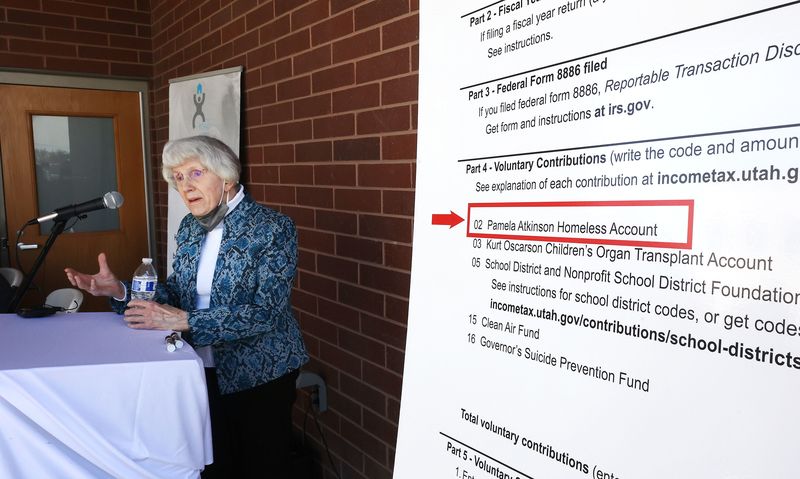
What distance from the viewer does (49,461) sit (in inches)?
56.7

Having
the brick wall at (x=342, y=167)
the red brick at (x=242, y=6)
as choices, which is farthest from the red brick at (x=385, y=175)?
Result: the red brick at (x=242, y=6)

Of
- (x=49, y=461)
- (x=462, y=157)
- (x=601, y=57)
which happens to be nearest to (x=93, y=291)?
(x=49, y=461)

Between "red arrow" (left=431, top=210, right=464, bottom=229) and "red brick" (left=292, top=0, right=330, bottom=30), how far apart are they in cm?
169

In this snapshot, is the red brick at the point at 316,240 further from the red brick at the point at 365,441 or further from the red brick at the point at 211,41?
the red brick at the point at 211,41

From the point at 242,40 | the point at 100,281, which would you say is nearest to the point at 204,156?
the point at 100,281

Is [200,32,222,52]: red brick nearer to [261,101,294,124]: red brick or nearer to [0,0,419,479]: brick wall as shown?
[0,0,419,479]: brick wall

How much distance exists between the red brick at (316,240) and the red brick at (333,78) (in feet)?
2.05

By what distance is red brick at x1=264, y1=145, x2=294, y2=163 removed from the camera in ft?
9.23

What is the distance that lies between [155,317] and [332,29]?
4.42 feet

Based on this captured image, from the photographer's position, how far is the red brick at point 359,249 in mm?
2270

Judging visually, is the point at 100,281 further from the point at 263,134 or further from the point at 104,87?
the point at 104,87

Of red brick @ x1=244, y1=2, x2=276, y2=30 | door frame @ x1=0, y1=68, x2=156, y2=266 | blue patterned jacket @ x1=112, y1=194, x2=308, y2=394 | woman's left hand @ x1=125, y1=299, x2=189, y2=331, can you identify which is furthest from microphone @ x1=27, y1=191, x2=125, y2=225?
door frame @ x1=0, y1=68, x2=156, y2=266

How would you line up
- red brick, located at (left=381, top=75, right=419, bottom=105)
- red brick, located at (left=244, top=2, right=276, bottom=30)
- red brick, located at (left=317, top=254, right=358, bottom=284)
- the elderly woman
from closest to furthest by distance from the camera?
the elderly woman
red brick, located at (left=381, top=75, right=419, bottom=105)
red brick, located at (left=317, top=254, right=358, bottom=284)
red brick, located at (left=244, top=2, right=276, bottom=30)

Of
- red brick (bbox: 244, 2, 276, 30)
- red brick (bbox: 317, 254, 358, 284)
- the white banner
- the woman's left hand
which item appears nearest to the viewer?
the woman's left hand
